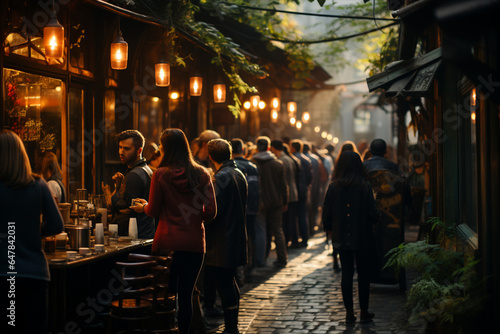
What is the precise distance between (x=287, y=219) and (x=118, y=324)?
8.47 metres

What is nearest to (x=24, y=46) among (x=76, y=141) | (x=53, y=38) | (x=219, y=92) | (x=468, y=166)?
(x=53, y=38)

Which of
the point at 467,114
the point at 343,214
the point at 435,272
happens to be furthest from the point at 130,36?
the point at 435,272

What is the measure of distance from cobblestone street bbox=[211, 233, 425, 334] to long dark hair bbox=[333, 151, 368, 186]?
1.86 metres

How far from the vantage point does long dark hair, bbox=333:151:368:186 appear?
8859 millimetres

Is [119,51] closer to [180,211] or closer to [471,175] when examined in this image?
[180,211]

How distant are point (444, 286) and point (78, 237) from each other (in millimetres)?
3892

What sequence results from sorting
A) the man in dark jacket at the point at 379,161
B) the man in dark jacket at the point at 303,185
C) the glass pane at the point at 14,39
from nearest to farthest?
the glass pane at the point at 14,39 → the man in dark jacket at the point at 379,161 → the man in dark jacket at the point at 303,185

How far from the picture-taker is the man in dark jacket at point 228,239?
798cm

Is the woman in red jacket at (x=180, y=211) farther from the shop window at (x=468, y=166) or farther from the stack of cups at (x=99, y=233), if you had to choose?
the shop window at (x=468, y=166)

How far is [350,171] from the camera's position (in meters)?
8.93

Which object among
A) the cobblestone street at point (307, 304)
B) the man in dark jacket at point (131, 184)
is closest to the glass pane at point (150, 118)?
the cobblestone street at point (307, 304)

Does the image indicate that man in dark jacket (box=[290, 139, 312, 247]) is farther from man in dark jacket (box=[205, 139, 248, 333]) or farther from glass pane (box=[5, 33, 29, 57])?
glass pane (box=[5, 33, 29, 57])

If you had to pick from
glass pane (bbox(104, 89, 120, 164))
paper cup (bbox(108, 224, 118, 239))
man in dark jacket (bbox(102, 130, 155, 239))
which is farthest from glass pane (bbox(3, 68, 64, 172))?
paper cup (bbox(108, 224, 118, 239))

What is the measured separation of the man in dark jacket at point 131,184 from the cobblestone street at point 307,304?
1.80 metres
